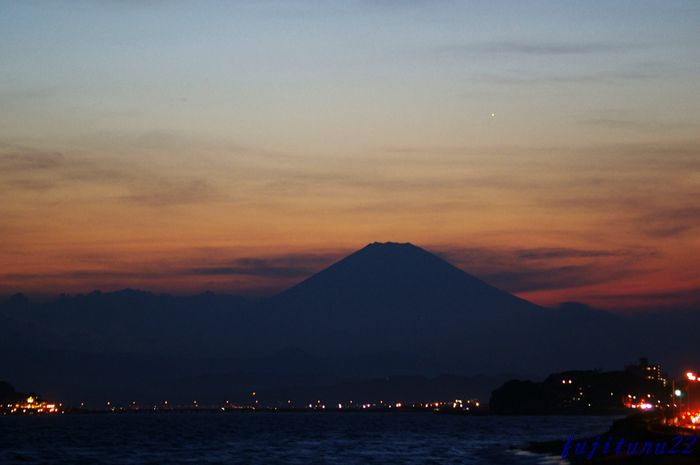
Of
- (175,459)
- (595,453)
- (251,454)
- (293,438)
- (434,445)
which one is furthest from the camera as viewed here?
(293,438)

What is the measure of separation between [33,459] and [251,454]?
2245 cm

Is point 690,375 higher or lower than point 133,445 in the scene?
higher

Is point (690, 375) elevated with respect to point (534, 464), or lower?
elevated

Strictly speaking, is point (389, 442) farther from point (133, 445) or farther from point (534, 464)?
point (534, 464)

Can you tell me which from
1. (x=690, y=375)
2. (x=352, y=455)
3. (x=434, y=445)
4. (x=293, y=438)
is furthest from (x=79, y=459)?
(x=690, y=375)

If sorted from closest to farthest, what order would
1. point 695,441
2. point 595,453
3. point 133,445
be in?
point 695,441, point 595,453, point 133,445

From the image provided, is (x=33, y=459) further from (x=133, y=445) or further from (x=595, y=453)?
(x=595, y=453)

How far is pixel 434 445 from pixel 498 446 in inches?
430

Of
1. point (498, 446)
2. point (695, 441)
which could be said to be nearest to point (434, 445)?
point (498, 446)

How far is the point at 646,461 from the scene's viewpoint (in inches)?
2726

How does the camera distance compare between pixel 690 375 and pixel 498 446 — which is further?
pixel 498 446

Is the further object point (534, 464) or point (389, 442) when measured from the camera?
point (389, 442)

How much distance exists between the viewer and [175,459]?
112 meters

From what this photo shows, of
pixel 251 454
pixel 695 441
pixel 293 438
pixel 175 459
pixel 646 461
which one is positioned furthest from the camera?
pixel 293 438
